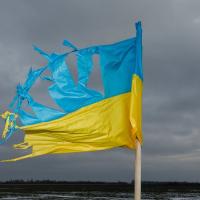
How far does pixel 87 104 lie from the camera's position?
8117 millimetres

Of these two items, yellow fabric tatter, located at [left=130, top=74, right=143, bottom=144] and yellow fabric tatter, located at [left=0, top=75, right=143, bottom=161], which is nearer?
yellow fabric tatter, located at [left=130, top=74, right=143, bottom=144]

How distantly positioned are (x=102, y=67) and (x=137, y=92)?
0.77 m

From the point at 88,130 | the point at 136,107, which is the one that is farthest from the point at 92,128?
the point at 136,107

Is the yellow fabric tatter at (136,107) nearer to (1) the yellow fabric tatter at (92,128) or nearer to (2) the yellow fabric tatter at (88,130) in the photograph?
(1) the yellow fabric tatter at (92,128)

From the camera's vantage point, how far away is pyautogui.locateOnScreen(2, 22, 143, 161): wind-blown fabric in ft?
25.5

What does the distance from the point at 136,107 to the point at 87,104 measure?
948mm

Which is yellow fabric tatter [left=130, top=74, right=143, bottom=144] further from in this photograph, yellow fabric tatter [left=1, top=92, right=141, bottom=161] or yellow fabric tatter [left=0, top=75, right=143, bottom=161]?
yellow fabric tatter [left=1, top=92, right=141, bottom=161]

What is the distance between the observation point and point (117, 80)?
26.5 ft

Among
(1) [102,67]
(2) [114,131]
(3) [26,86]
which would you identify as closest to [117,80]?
(1) [102,67]

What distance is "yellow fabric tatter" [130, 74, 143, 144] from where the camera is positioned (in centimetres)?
747

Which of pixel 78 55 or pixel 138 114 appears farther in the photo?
pixel 78 55

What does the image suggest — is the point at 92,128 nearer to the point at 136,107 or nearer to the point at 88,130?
the point at 88,130

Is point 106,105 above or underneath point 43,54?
underneath

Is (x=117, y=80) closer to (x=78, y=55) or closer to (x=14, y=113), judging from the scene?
(x=78, y=55)
